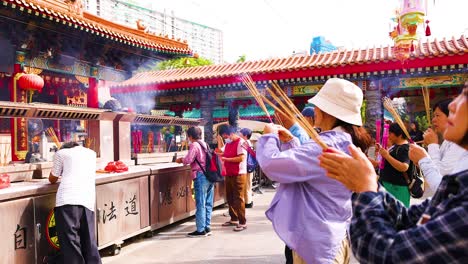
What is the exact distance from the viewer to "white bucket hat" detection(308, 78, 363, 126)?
1.92m

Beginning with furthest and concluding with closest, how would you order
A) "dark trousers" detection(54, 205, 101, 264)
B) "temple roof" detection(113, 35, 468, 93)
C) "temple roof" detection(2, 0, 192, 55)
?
1. "temple roof" detection(113, 35, 468, 93)
2. "temple roof" detection(2, 0, 192, 55)
3. "dark trousers" detection(54, 205, 101, 264)

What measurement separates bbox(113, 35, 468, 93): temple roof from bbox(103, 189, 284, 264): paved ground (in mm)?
5277

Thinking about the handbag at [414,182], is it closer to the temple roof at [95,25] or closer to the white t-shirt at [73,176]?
the white t-shirt at [73,176]

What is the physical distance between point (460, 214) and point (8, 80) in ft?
28.5

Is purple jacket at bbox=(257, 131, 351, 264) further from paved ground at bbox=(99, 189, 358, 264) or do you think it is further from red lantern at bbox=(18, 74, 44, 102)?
red lantern at bbox=(18, 74, 44, 102)

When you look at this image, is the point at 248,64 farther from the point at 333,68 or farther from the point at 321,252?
the point at 321,252

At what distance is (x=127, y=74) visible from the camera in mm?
10523

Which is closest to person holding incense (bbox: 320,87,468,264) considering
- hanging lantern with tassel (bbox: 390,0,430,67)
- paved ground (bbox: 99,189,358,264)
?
paved ground (bbox: 99,189,358,264)

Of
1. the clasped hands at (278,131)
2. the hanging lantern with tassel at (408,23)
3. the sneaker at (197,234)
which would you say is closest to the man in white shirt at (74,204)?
the sneaker at (197,234)

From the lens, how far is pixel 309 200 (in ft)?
6.50

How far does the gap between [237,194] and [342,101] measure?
13.6 ft

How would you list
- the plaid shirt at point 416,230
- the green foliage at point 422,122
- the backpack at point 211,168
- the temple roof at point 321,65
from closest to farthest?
the plaid shirt at point 416,230 < the backpack at point 211,168 < the temple roof at point 321,65 < the green foliage at point 422,122

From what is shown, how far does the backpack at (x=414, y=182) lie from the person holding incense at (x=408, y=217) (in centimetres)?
276

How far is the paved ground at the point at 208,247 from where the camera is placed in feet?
14.9
